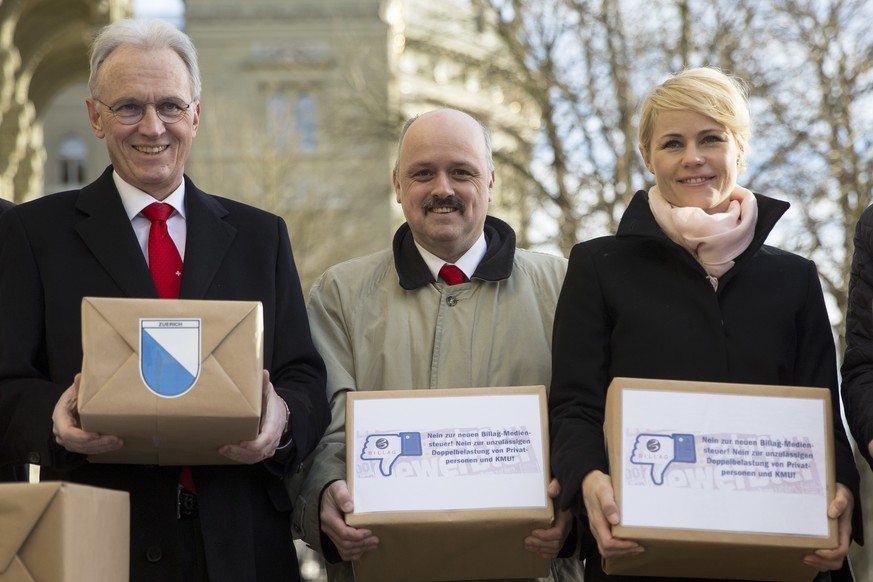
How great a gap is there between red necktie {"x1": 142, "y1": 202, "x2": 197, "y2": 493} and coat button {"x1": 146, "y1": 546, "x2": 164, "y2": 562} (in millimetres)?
224

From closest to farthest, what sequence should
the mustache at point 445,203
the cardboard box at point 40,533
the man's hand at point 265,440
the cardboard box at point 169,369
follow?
the cardboard box at point 40,533 → the cardboard box at point 169,369 → the man's hand at point 265,440 → the mustache at point 445,203

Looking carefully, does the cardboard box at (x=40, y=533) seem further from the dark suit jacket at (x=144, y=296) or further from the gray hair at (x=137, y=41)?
the gray hair at (x=137, y=41)

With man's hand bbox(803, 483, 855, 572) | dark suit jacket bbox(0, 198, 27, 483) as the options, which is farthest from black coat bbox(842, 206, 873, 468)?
dark suit jacket bbox(0, 198, 27, 483)

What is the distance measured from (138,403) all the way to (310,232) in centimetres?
2612

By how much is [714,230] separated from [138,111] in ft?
6.41

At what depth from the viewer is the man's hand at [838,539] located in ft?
14.5

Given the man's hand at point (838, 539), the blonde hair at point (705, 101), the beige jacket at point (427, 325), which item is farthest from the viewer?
the beige jacket at point (427, 325)

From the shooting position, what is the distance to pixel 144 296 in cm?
482

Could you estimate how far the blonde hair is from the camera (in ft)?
16.2

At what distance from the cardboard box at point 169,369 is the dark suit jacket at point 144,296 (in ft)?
1.07

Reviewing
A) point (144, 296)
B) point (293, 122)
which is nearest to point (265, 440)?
point (144, 296)

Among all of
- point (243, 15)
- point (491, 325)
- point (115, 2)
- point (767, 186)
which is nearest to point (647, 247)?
point (491, 325)

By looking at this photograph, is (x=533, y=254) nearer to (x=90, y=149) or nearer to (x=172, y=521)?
(x=172, y=521)

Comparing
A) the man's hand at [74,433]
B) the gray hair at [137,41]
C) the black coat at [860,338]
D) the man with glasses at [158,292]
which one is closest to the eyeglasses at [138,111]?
the man with glasses at [158,292]
